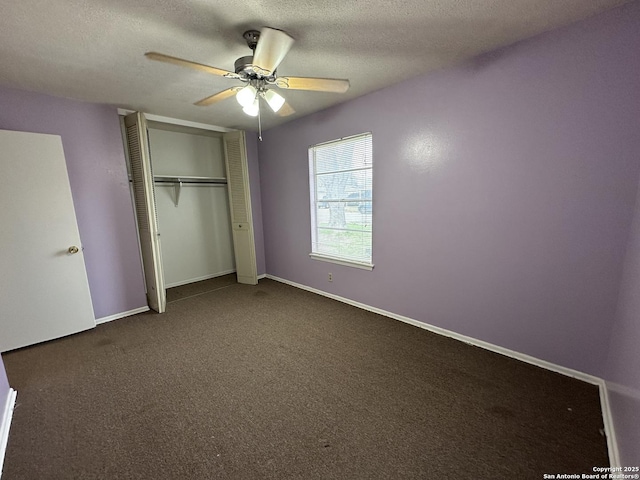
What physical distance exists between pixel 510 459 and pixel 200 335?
2583 mm

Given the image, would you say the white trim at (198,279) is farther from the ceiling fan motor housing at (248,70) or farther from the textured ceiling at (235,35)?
the ceiling fan motor housing at (248,70)

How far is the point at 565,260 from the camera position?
189cm

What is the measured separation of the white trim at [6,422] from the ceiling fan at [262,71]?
7.48 feet

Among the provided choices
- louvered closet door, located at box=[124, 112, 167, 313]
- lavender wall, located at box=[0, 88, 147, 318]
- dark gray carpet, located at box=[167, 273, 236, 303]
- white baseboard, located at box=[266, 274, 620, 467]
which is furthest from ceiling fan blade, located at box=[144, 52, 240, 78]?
dark gray carpet, located at box=[167, 273, 236, 303]

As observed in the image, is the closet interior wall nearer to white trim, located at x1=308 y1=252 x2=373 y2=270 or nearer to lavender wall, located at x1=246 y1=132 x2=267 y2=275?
lavender wall, located at x1=246 y1=132 x2=267 y2=275

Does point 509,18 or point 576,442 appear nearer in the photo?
point 576,442

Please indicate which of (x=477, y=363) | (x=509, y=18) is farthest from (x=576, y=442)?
(x=509, y=18)

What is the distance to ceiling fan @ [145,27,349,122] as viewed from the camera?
1.44 metres

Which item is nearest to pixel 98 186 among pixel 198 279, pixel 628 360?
pixel 198 279

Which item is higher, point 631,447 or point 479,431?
point 631,447

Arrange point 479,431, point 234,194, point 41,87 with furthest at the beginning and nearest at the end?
point 234,194 < point 41,87 < point 479,431

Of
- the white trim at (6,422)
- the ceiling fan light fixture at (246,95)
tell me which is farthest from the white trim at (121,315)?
the ceiling fan light fixture at (246,95)

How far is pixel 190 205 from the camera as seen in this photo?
4.38m

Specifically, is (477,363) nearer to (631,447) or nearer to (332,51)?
(631,447)
